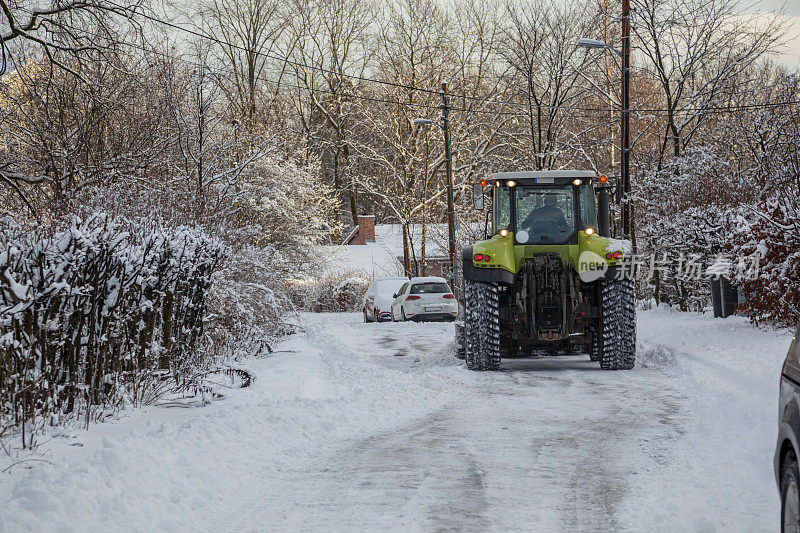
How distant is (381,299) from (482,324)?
1624 centimetres

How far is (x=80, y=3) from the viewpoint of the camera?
12094mm

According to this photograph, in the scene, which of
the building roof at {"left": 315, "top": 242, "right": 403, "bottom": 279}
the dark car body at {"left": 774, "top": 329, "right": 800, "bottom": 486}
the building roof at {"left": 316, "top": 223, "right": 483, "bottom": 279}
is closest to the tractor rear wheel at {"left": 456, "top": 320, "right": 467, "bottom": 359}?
the dark car body at {"left": 774, "top": 329, "right": 800, "bottom": 486}

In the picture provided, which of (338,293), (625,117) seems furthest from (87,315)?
(338,293)

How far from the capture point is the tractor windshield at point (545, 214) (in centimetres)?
1259

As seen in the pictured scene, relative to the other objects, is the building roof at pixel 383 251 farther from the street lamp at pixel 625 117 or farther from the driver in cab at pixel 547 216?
the driver in cab at pixel 547 216

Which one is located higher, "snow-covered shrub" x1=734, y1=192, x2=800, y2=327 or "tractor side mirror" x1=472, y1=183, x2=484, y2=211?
"tractor side mirror" x1=472, y1=183, x2=484, y2=211

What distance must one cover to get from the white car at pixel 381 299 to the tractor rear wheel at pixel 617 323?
16148 mm

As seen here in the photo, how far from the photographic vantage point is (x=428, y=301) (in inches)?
1000

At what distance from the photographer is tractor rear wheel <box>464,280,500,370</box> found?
12164 mm

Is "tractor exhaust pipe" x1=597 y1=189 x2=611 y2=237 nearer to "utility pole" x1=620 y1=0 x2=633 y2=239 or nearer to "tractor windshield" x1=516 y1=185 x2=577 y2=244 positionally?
"tractor windshield" x1=516 y1=185 x2=577 y2=244

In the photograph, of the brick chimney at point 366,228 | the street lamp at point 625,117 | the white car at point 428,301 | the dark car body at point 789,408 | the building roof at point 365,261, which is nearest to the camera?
the dark car body at point 789,408

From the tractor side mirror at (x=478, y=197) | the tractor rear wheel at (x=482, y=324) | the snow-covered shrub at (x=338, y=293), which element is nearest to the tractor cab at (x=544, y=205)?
the tractor side mirror at (x=478, y=197)

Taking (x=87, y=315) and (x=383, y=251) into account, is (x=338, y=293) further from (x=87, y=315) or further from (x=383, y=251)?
(x=87, y=315)

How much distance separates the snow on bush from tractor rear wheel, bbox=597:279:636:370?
595 centimetres
